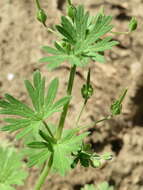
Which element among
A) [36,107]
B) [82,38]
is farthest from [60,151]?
[82,38]

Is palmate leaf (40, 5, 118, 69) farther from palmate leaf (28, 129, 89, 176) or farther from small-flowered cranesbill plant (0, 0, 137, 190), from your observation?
palmate leaf (28, 129, 89, 176)

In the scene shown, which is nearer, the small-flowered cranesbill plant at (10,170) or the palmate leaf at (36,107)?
the palmate leaf at (36,107)

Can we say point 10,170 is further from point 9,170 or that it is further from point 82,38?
point 82,38

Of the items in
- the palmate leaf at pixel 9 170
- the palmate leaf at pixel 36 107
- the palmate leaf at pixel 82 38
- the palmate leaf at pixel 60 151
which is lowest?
the palmate leaf at pixel 9 170

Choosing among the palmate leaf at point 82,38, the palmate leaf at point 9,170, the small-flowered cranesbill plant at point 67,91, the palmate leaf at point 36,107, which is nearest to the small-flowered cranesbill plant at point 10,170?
the palmate leaf at point 9,170

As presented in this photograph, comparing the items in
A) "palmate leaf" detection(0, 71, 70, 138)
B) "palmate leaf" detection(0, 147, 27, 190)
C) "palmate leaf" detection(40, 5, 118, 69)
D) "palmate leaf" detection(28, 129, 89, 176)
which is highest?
"palmate leaf" detection(40, 5, 118, 69)

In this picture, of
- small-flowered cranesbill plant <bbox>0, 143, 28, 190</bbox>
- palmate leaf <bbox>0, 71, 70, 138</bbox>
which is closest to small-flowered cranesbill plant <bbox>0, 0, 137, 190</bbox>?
palmate leaf <bbox>0, 71, 70, 138</bbox>

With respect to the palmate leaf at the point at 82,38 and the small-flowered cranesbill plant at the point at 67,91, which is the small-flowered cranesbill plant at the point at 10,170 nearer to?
the small-flowered cranesbill plant at the point at 67,91

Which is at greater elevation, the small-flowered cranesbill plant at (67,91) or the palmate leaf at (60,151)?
the small-flowered cranesbill plant at (67,91)

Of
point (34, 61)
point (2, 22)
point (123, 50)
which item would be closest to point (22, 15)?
point (2, 22)
